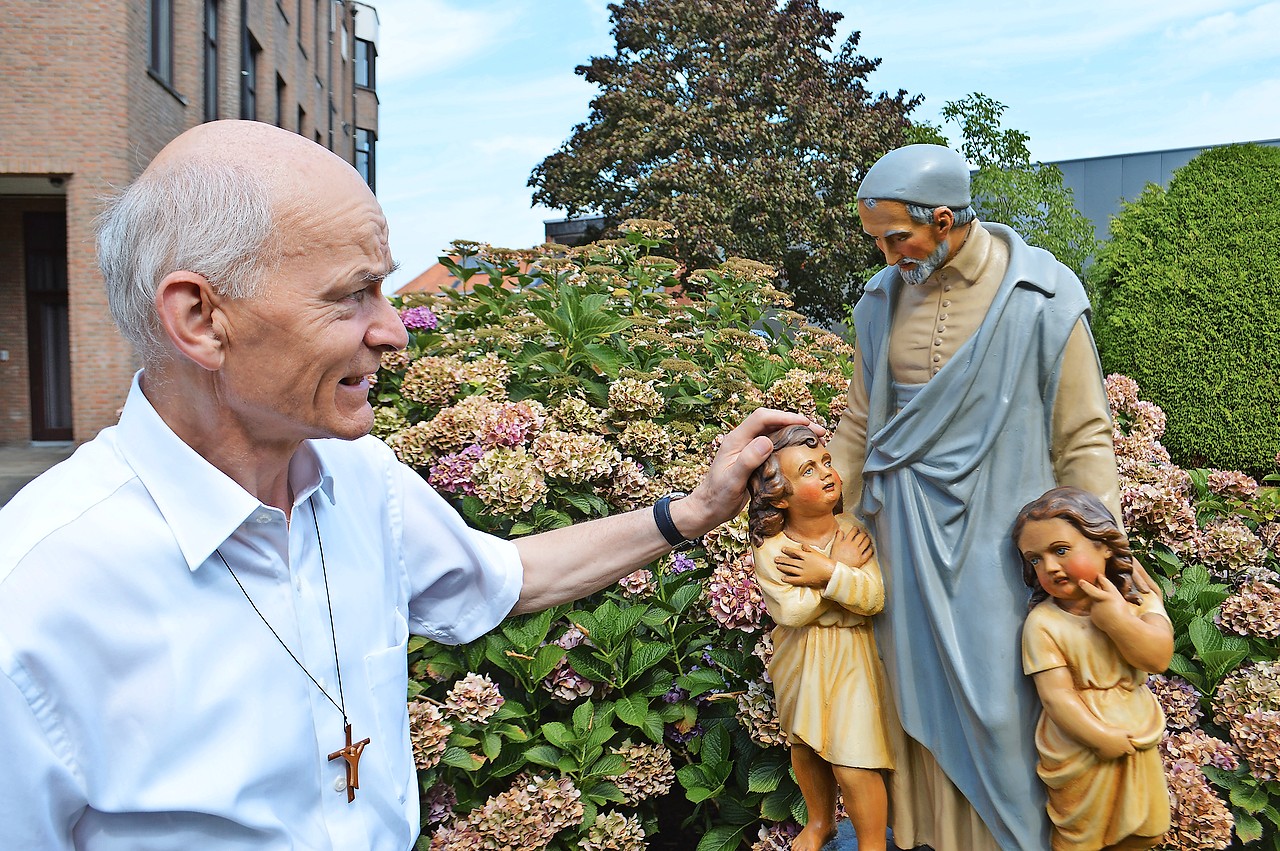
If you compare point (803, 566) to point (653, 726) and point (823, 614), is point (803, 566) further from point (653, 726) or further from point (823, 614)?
point (653, 726)

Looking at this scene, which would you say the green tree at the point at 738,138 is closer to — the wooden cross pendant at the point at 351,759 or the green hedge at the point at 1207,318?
the green hedge at the point at 1207,318

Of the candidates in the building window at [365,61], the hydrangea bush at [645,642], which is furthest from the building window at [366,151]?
the hydrangea bush at [645,642]

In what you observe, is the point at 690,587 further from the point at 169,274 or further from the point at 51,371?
the point at 51,371

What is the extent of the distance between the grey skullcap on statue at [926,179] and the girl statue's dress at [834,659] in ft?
2.38

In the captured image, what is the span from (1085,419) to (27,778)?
183 cm

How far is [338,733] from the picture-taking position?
139 cm

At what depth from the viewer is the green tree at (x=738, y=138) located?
15852 mm

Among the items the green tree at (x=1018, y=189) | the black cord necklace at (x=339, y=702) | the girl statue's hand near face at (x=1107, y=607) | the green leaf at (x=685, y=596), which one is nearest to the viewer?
the black cord necklace at (x=339, y=702)

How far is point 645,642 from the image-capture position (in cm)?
293

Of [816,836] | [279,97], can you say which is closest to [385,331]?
[816,836]

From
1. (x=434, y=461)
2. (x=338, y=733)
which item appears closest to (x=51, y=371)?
(x=434, y=461)

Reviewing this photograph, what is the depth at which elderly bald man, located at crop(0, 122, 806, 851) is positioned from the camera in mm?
1148

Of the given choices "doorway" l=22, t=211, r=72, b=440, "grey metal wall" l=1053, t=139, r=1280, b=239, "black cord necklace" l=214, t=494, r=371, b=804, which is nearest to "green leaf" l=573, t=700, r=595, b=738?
"black cord necklace" l=214, t=494, r=371, b=804

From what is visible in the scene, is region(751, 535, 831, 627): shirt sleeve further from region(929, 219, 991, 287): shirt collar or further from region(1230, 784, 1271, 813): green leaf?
region(1230, 784, 1271, 813): green leaf
